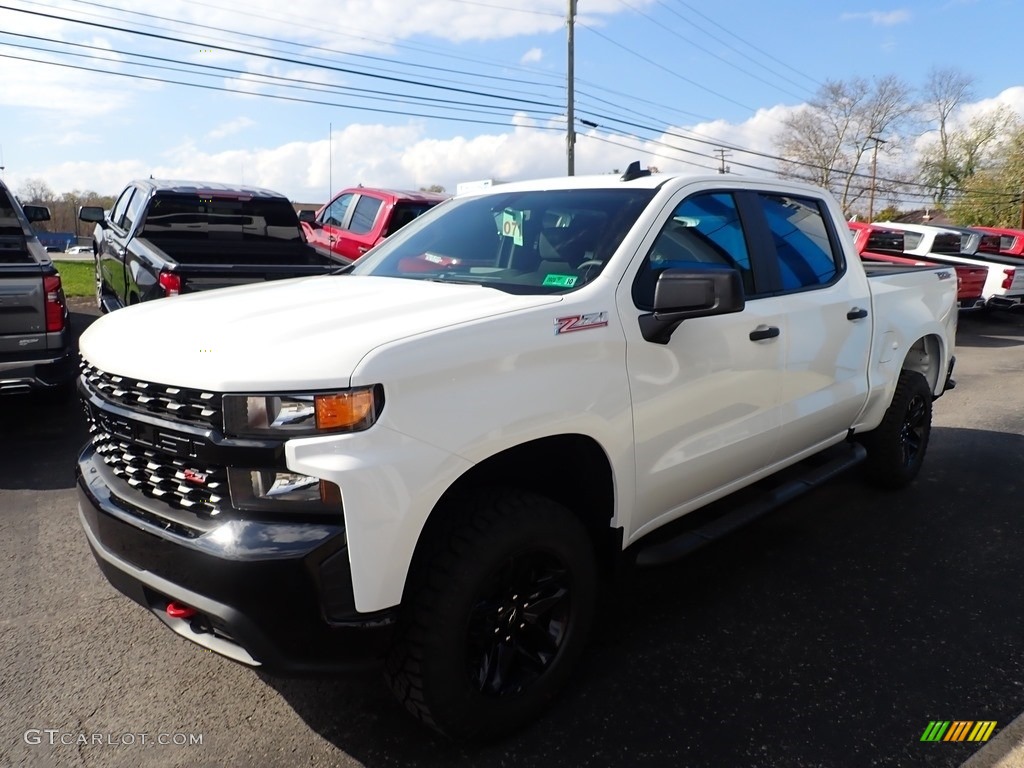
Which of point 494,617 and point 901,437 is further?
point 901,437

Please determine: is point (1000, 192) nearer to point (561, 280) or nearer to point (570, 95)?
point (570, 95)

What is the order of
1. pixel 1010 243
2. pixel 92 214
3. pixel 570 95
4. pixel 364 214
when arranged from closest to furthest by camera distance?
pixel 92 214 < pixel 364 214 < pixel 1010 243 < pixel 570 95

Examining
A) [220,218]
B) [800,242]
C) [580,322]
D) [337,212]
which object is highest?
[337,212]

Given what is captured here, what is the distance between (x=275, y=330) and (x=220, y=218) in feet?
20.2

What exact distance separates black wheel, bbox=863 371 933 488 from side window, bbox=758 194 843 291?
1.09m

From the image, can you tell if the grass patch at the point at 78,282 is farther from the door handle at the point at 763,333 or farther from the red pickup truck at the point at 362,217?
the door handle at the point at 763,333

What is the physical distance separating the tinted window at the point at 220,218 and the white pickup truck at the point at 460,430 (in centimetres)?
485

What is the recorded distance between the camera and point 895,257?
1341 centimetres

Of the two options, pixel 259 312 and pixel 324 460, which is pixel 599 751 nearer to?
pixel 324 460

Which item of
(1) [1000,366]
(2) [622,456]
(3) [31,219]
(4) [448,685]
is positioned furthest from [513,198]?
(1) [1000,366]

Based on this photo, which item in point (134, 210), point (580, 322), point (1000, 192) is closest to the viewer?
point (580, 322)

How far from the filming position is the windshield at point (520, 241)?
294cm

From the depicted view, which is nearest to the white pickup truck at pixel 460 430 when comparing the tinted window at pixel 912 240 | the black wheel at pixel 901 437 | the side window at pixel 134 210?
the black wheel at pixel 901 437

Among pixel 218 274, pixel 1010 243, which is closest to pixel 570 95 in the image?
pixel 1010 243
